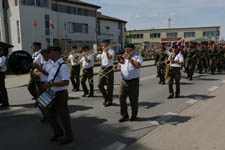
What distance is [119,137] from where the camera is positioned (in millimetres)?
4324

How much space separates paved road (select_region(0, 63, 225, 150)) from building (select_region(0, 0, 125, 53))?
20870mm

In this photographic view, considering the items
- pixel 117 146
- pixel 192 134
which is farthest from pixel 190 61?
pixel 117 146

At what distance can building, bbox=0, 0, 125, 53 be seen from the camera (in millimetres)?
29000

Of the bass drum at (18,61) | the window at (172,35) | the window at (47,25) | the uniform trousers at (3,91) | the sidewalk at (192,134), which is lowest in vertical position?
the sidewalk at (192,134)

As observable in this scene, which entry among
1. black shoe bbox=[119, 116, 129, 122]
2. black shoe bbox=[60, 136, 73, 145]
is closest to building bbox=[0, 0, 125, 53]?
black shoe bbox=[119, 116, 129, 122]

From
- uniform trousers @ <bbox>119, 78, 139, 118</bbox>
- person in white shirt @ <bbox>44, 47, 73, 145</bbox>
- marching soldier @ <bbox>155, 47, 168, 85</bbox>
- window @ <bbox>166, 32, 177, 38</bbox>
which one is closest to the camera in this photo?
person in white shirt @ <bbox>44, 47, 73, 145</bbox>

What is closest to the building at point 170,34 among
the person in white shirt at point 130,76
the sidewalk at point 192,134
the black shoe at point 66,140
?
the sidewalk at point 192,134

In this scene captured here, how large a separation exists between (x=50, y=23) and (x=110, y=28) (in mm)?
17338

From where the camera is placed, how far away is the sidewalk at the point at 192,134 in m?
3.87

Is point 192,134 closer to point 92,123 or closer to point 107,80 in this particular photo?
point 92,123

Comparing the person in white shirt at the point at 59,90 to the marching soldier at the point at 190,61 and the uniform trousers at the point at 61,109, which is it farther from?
the marching soldier at the point at 190,61

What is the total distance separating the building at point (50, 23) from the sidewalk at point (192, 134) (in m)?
23.4

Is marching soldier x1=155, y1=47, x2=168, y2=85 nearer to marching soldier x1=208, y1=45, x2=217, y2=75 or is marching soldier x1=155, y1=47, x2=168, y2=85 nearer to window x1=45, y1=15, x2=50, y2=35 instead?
marching soldier x1=208, y1=45, x2=217, y2=75

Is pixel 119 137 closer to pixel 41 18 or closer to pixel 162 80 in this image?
pixel 162 80
